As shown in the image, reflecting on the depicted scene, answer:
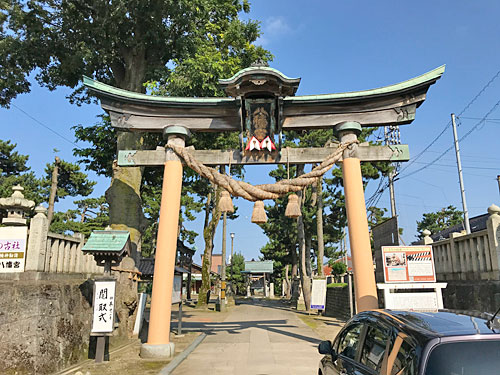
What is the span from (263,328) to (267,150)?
23.8 ft

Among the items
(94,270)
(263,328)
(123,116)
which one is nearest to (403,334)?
(123,116)

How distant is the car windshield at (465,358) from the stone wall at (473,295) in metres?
6.28

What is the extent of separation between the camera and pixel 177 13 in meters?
13.1

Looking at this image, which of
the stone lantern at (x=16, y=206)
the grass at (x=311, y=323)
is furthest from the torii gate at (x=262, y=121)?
the grass at (x=311, y=323)

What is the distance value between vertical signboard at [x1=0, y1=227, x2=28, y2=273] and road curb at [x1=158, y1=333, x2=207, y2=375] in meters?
3.54

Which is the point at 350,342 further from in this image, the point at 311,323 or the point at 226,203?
the point at 311,323

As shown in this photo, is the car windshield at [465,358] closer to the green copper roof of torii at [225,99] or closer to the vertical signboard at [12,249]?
the vertical signboard at [12,249]

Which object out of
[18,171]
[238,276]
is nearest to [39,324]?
[18,171]

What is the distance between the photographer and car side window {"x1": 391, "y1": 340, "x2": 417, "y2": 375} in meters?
2.72

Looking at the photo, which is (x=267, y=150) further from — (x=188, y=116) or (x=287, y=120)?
(x=188, y=116)

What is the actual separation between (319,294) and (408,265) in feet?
37.7

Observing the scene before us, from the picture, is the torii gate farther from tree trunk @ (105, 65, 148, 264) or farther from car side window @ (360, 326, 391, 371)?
car side window @ (360, 326, 391, 371)

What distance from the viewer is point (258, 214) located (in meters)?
9.22

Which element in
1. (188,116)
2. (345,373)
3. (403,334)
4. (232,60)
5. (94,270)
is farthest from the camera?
A: (232,60)
